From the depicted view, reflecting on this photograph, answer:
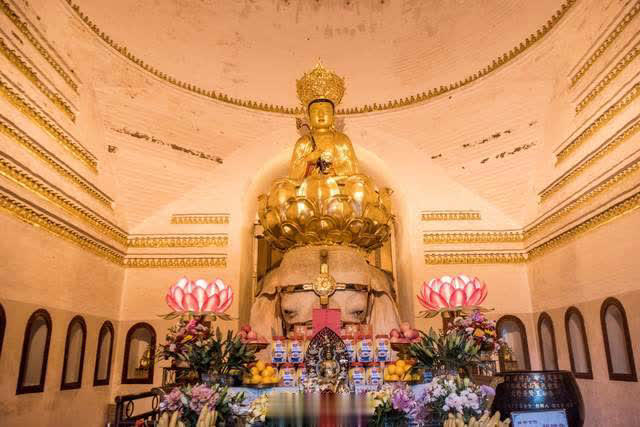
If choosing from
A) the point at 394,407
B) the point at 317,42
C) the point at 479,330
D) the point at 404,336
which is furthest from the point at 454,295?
the point at 317,42

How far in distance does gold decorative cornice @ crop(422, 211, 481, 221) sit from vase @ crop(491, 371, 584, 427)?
13.7ft

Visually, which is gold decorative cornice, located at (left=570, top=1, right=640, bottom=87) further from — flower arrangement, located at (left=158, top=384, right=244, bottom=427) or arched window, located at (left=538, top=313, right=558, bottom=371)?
flower arrangement, located at (left=158, top=384, right=244, bottom=427)

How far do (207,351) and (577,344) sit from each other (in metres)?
3.92

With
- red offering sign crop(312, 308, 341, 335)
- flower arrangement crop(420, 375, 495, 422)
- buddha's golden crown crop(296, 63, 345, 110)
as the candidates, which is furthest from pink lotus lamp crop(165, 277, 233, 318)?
buddha's golden crown crop(296, 63, 345, 110)

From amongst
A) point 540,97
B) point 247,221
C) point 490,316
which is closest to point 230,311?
point 247,221

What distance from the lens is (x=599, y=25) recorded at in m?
5.30

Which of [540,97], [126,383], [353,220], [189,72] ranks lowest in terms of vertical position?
[126,383]

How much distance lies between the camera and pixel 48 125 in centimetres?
532

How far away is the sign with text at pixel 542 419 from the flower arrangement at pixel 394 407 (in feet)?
1.98

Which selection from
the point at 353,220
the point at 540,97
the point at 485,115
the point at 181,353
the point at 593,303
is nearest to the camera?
the point at 181,353

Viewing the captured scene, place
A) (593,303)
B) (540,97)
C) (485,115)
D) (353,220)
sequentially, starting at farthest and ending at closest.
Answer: (485,115)
(540,97)
(353,220)
(593,303)

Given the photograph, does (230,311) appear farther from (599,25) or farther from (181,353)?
(599,25)

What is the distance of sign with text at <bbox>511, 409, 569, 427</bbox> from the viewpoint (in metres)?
3.02

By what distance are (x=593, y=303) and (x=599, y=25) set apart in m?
2.89
